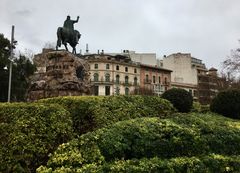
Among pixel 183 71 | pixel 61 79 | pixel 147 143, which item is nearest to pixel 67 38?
A: pixel 61 79

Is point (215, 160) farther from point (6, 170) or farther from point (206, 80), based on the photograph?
point (206, 80)

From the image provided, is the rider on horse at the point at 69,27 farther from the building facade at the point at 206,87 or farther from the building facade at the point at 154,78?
the building facade at the point at 154,78

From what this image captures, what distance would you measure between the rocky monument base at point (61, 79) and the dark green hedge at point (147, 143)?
863cm

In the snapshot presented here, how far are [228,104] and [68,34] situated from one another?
9.05 meters

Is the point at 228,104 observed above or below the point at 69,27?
below

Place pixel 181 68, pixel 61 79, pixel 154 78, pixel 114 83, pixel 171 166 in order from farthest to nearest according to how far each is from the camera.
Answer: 1. pixel 181 68
2. pixel 154 78
3. pixel 114 83
4. pixel 61 79
5. pixel 171 166

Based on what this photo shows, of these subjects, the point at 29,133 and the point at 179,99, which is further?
the point at 179,99

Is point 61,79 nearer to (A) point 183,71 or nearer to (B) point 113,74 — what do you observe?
(B) point 113,74

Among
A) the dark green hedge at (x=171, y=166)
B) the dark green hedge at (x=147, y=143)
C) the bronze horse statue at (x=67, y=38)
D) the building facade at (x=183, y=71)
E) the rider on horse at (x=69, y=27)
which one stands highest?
the building facade at (x=183, y=71)

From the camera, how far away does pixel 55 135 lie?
381 inches

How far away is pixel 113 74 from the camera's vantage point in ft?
264

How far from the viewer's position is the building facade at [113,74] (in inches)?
3115

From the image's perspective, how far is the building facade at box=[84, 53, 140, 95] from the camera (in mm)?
79125

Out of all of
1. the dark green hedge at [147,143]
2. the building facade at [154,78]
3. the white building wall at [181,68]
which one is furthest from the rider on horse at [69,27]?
the white building wall at [181,68]
